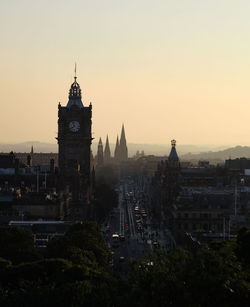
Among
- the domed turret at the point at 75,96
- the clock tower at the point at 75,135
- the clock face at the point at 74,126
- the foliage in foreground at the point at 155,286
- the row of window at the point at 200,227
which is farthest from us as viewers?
the domed turret at the point at 75,96

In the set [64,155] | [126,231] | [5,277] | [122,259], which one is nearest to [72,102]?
[64,155]

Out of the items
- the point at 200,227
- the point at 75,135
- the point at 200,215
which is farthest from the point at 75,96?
the point at 200,227

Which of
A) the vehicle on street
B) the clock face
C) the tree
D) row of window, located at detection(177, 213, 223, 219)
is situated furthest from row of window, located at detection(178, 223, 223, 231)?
the tree

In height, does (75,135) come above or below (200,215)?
above

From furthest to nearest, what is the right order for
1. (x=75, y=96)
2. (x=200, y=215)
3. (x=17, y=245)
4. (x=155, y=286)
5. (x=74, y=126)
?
1. (x=75, y=96)
2. (x=74, y=126)
3. (x=200, y=215)
4. (x=17, y=245)
5. (x=155, y=286)

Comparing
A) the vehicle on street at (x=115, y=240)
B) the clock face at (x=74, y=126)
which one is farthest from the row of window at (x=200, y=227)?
the clock face at (x=74, y=126)

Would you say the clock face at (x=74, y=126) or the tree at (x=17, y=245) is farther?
the clock face at (x=74, y=126)

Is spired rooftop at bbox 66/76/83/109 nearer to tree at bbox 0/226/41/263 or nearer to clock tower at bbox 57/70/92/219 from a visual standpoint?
clock tower at bbox 57/70/92/219

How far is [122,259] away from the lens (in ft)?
397

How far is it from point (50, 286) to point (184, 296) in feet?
40.1

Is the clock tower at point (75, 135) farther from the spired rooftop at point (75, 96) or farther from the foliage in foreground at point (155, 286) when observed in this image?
the foliage in foreground at point (155, 286)

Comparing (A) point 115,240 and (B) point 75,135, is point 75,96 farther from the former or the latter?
(A) point 115,240

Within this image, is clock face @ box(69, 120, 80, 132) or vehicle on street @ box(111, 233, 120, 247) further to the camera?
clock face @ box(69, 120, 80, 132)

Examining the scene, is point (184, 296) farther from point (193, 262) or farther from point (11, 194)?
point (11, 194)
